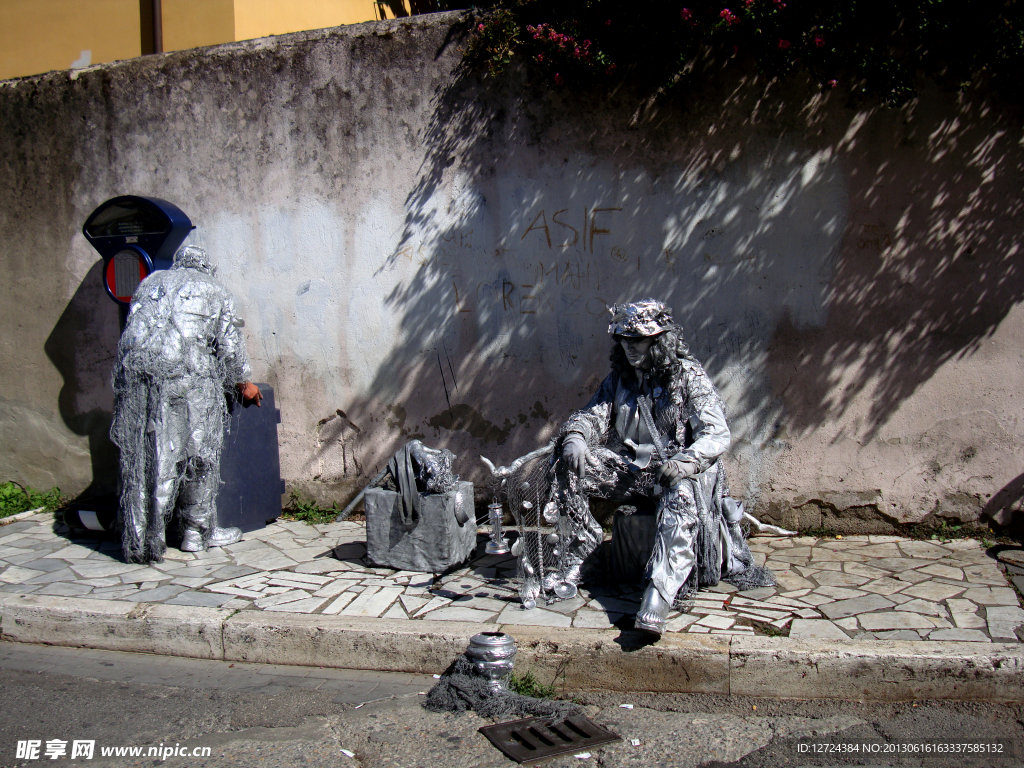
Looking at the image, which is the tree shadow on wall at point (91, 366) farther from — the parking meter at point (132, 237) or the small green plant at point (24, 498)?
the parking meter at point (132, 237)

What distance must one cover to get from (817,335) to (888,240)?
726 millimetres

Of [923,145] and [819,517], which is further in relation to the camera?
[819,517]

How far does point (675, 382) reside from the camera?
4.23m

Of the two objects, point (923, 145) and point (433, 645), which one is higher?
point (923, 145)

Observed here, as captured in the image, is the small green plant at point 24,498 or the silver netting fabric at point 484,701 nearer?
the silver netting fabric at point 484,701

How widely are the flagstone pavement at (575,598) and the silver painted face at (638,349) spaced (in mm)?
1228

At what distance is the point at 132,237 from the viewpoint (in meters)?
5.61

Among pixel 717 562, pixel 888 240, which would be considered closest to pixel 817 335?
pixel 888 240

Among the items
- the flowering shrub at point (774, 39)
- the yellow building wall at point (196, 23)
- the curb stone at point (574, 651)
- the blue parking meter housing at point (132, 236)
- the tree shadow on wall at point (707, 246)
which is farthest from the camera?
the yellow building wall at point (196, 23)

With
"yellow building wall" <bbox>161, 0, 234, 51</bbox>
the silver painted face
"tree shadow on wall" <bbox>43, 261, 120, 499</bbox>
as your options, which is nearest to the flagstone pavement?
"tree shadow on wall" <bbox>43, 261, 120, 499</bbox>

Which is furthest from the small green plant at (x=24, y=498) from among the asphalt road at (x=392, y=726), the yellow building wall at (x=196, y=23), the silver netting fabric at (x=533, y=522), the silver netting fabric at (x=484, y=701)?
the silver netting fabric at (x=484, y=701)

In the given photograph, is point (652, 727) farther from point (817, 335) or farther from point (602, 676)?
point (817, 335)

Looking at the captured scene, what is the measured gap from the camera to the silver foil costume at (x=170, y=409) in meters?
4.96

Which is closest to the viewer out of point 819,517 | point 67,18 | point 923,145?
point 923,145
